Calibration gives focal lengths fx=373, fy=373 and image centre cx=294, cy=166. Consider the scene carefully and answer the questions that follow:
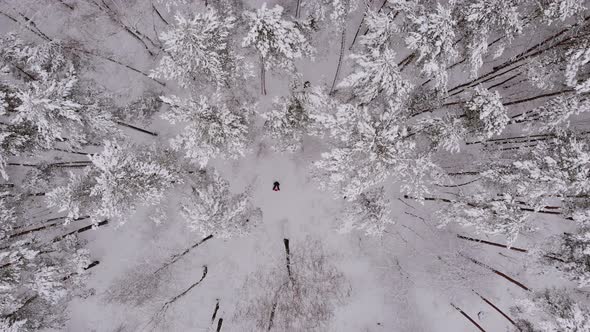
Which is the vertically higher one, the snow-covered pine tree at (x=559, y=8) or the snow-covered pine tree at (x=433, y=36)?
the snow-covered pine tree at (x=559, y=8)

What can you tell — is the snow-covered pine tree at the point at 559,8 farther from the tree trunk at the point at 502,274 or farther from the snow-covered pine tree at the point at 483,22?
the tree trunk at the point at 502,274

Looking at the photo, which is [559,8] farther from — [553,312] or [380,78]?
[553,312]

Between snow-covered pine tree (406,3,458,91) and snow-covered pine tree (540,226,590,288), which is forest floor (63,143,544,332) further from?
snow-covered pine tree (406,3,458,91)

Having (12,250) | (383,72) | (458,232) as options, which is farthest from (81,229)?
(458,232)

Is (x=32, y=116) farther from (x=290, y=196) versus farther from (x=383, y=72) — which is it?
(x=383, y=72)

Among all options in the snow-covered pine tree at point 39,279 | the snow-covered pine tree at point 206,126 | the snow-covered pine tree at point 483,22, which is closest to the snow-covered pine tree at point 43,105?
the snow-covered pine tree at point 206,126
